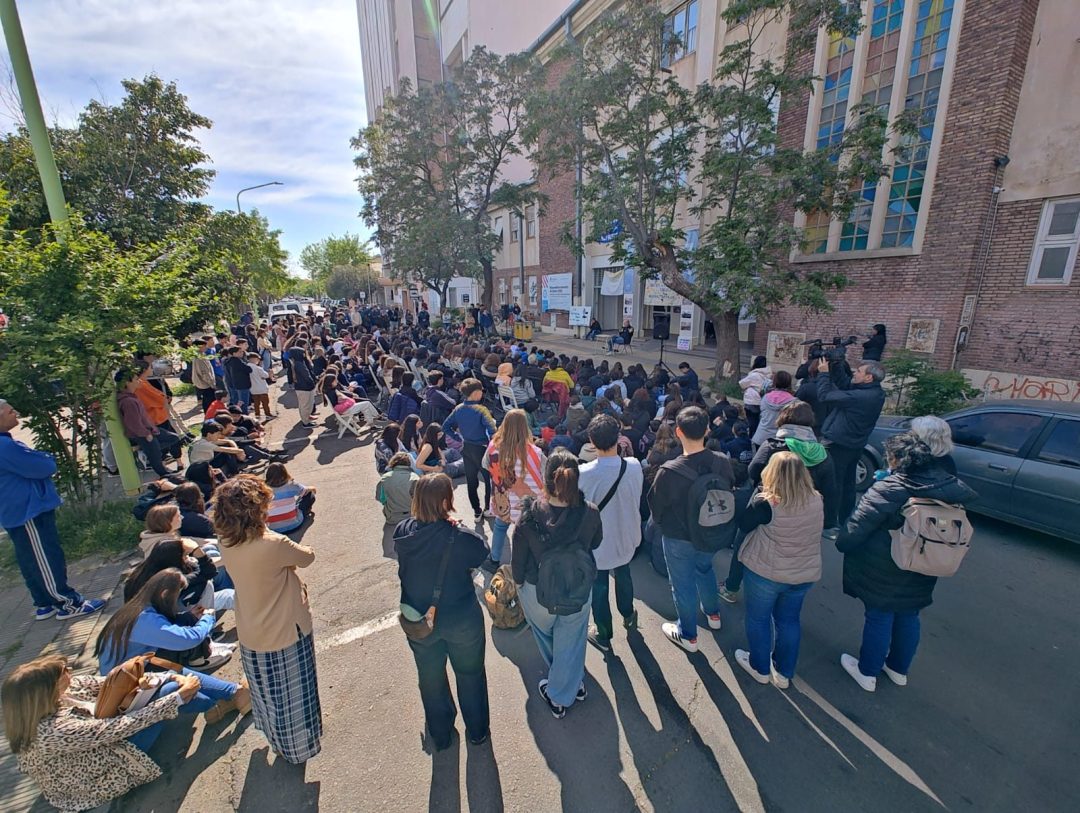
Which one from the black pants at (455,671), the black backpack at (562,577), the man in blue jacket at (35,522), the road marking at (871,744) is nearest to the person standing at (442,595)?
the black pants at (455,671)

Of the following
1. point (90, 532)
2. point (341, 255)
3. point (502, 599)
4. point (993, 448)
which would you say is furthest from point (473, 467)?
point (341, 255)

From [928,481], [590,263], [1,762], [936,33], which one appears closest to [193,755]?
[1,762]

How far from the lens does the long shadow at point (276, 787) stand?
8.39 feet

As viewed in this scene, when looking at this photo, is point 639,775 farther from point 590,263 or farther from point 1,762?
point 590,263

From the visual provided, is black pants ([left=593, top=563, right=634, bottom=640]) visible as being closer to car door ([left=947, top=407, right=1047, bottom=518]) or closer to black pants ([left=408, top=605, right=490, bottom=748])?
black pants ([left=408, top=605, right=490, bottom=748])

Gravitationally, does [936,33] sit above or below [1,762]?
above

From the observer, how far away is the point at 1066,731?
9.58ft

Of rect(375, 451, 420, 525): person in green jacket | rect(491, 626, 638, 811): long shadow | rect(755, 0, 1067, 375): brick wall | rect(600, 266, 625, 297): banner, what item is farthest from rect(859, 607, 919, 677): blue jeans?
rect(600, 266, 625, 297): banner

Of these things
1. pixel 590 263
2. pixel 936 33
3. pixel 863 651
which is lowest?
pixel 863 651

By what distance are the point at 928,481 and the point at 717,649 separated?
1.92m

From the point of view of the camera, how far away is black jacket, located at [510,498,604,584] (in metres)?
2.64

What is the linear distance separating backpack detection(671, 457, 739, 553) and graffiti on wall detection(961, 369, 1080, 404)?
10.3 m

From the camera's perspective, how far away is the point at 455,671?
266 cm

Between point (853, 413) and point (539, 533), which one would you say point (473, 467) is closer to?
point (539, 533)
